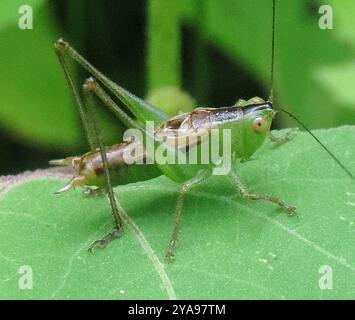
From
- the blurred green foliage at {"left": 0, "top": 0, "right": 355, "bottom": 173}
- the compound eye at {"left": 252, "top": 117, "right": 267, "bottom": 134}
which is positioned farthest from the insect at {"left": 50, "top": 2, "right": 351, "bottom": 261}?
the blurred green foliage at {"left": 0, "top": 0, "right": 355, "bottom": 173}

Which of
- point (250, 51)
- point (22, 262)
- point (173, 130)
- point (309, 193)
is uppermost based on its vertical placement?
point (250, 51)

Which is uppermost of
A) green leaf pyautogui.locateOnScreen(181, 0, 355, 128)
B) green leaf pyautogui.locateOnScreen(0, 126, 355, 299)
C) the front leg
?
green leaf pyautogui.locateOnScreen(181, 0, 355, 128)

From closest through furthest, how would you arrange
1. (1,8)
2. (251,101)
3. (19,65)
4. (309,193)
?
1. (309,193)
2. (251,101)
3. (1,8)
4. (19,65)

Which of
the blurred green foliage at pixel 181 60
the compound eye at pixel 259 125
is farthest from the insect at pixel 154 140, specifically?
the blurred green foliage at pixel 181 60

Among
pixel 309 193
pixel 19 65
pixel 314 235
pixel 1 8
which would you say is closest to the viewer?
pixel 314 235

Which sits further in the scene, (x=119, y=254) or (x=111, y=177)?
(x=111, y=177)

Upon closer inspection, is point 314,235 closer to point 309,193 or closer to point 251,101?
point 309,193

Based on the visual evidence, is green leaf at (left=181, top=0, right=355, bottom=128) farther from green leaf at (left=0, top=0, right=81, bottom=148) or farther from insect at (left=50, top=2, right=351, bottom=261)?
green leaf at (left=0, top=0, right=81, bottom=148)

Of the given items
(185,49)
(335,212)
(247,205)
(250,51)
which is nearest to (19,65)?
(185,49)
